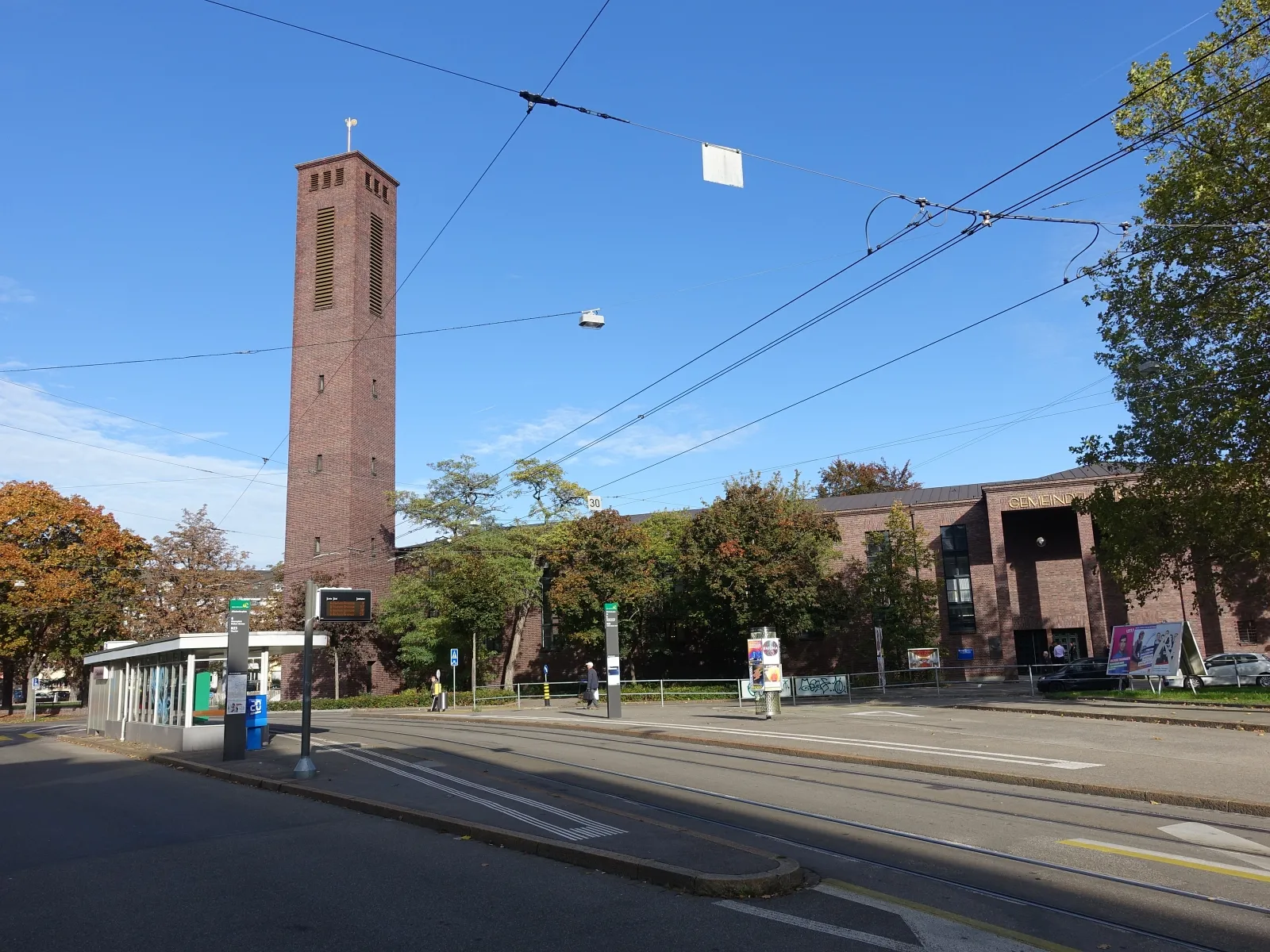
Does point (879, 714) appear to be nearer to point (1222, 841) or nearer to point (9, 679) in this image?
point (1222, 841)

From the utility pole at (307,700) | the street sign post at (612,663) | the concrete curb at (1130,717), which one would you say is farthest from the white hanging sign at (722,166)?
the street sign post at (612,663)

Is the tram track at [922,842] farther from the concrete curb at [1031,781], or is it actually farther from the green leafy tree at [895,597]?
the green leafy tree at [895,597]

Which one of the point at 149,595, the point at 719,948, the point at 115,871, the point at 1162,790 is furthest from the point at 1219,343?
the point at 149,595

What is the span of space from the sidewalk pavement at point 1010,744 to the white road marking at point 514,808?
6.07m

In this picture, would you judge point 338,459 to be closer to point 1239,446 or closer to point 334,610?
point 334,610

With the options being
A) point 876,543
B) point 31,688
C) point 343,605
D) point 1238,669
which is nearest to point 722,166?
point 343,605

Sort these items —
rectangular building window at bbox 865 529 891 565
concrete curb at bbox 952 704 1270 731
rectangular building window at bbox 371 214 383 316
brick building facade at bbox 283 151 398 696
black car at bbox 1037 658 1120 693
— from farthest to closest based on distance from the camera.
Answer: rectangular building window at bbox 371 214 383 316, brick building facade at bbox 283 151 398 696, rectangular building window at bbox 865 529 891 565, black car at bbox 1037 658 1120 693, concrete curb at bbox 952 704 1270 731

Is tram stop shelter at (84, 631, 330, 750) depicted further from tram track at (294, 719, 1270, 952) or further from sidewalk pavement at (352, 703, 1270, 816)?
tram track at (294, 719, 1270, 952)

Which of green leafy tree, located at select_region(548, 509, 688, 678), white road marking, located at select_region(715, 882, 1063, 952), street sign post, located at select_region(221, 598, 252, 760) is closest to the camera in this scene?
white road marking, located at select_region(715, 882, 1063, 952)

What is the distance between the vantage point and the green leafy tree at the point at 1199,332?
22250 mm

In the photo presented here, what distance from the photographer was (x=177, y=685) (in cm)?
2261

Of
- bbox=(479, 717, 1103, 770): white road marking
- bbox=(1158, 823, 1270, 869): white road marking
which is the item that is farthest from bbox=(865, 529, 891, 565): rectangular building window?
bbox=(1158, 823, 1270, 869): white road marking

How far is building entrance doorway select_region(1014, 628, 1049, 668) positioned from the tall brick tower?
34035mm

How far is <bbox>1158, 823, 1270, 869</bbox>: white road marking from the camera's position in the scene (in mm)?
7961
